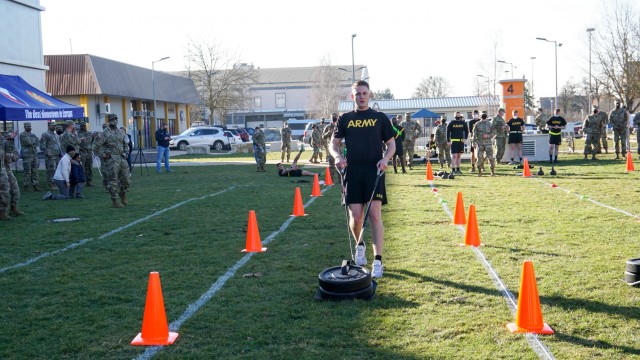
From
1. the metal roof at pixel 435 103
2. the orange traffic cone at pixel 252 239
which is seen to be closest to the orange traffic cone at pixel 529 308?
the orange traffic cone at pixel 252 239

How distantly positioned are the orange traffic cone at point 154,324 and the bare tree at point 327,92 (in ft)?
252

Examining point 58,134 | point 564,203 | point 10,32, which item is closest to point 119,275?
point 564,203

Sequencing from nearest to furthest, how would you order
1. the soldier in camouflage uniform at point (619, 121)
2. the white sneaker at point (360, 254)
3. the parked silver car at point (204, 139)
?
the white sneaker at point (360, 254)
the soldier in camouflage uniform at point (619, 121)
the parked silver car at point (204, 139)

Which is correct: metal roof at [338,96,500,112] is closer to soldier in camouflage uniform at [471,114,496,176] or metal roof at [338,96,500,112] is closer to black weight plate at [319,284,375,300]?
soldier in camouflage uniform at [471,114,496,176]

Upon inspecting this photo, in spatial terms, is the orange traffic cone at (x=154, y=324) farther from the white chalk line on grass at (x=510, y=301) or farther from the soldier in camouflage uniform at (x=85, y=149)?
the soldier in camouflage uniform at (x=85, y=149)

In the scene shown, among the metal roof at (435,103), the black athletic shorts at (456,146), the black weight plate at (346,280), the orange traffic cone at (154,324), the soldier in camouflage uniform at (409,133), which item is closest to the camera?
the orange traffic cone at (154,324)

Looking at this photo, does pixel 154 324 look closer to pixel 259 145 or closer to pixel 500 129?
pixel 259 145

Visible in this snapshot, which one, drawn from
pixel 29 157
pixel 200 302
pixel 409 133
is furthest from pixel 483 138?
pixel 200 302

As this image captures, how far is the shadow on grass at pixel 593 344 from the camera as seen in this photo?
14.9 feet

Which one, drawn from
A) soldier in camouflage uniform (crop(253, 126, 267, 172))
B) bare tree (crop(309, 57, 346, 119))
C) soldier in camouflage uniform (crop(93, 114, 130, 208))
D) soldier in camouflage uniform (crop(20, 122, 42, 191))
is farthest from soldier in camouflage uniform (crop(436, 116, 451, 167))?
bare tree (crop(309, 57, 346, 119))

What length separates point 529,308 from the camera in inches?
196

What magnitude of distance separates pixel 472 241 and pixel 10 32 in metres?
25.9

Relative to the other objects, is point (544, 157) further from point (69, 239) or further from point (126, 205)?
point (69, 239)

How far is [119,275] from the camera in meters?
7.57
